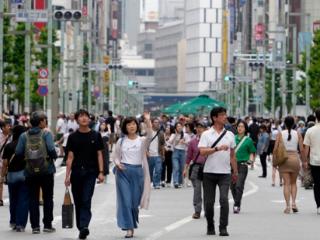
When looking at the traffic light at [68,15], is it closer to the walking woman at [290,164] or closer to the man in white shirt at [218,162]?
the walking woman at [290,164]

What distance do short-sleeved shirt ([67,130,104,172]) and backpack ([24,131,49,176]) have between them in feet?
3.12

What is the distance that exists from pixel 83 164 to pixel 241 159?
19.3ft

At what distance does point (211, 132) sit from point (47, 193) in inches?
90.0

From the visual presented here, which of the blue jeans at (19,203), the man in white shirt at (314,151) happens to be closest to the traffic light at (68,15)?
the man in white shirt at (314,151)

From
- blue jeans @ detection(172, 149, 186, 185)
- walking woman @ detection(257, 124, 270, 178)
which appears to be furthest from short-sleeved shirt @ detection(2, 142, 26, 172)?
walking woman @ detection(257, 124, 270, 178)

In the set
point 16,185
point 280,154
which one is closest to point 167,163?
point 280,154

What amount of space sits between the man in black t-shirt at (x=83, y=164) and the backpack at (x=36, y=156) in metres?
0.91

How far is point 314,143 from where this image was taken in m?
21.8

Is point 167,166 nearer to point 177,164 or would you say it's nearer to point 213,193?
point 177,164

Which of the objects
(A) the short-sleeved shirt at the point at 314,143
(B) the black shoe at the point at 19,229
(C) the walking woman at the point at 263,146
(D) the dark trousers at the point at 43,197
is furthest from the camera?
(C) the walking woman at the point at 263,146

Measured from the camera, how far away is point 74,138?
17594mm

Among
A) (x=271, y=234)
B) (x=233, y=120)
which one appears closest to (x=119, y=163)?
(x=271, y=234)

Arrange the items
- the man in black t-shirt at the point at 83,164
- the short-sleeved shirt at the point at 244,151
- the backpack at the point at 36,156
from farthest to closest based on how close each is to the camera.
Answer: the short-sleeved shirt at the point at 244,151 < the backpack at the point at 36,156 < the man in black t-shirt at the point at 83,164

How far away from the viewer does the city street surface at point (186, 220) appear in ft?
59.4
